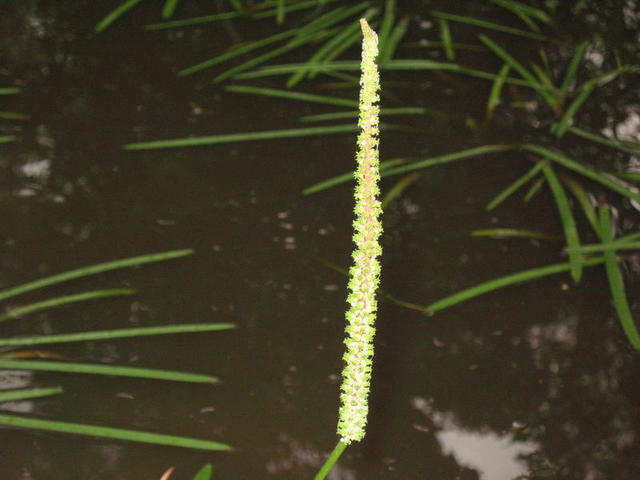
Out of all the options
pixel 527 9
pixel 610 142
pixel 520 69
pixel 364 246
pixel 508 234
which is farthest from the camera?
pixel 527 9

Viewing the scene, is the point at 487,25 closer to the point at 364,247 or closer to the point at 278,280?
the point at 278,280

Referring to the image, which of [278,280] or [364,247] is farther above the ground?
[278,280]

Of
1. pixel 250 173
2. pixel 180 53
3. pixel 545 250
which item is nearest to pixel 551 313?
pixel 545 250

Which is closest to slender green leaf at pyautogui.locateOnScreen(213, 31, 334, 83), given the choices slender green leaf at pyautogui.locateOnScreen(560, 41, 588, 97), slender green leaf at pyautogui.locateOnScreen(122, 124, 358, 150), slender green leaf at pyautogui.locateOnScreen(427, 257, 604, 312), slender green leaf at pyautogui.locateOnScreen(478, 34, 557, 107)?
slender green leaf at pyautogui.locateOnScreen(122, 124, 358, 150)

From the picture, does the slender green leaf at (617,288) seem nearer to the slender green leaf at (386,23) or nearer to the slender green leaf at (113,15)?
the slender green leaf at (386,23)

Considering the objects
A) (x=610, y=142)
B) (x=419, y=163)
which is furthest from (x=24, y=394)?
(x=610, y=142)

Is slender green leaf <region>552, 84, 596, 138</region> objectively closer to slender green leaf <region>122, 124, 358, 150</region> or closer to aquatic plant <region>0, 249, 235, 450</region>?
slender green leaf <region>122, 124, 358, 150</region>

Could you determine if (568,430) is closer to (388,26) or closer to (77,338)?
(77,338)
